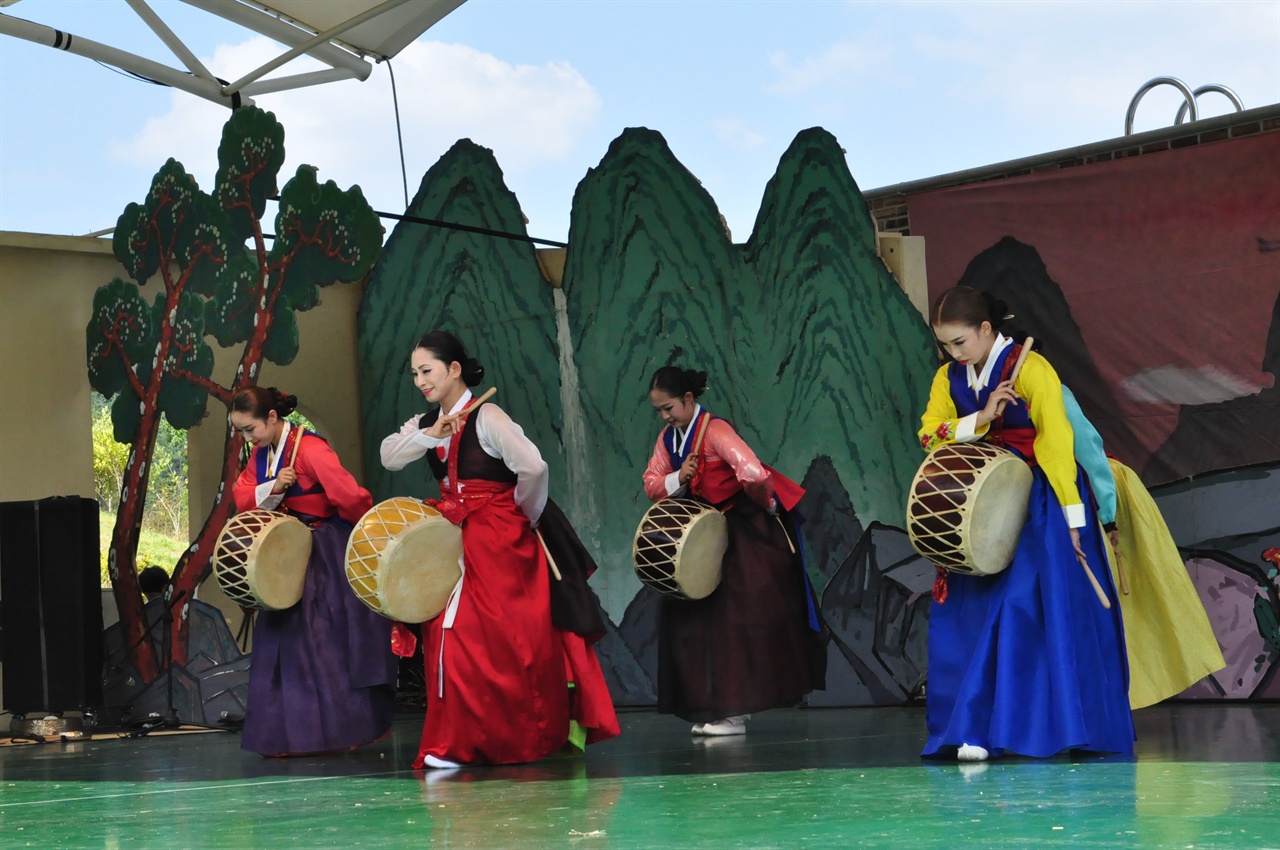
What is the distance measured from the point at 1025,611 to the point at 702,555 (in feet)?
5.19

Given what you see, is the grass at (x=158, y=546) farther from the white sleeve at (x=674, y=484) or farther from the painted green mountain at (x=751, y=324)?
the white sleeve at (x=674, y=484)

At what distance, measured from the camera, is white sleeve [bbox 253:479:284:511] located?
566 centimetres

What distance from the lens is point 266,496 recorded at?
566 centimetres

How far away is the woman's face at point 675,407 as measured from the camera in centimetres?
571

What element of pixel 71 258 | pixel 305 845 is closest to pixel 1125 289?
pixel 305 845

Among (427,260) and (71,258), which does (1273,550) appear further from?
(71,258)

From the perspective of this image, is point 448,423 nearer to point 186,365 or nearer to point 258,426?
point 258,426

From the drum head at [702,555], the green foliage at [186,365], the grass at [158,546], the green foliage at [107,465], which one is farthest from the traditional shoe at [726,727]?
the grass at [158,546]

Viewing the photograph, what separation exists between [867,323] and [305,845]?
14.7ft

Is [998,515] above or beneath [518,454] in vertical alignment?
beneath

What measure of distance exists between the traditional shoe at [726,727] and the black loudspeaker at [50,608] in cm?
347

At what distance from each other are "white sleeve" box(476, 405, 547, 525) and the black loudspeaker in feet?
11.4

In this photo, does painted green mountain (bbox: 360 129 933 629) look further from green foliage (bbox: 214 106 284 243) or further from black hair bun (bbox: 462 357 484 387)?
black hair bun (bbox: 462 357 484 387)

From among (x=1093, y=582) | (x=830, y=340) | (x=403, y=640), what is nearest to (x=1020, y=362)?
(x=1093, y=582)
